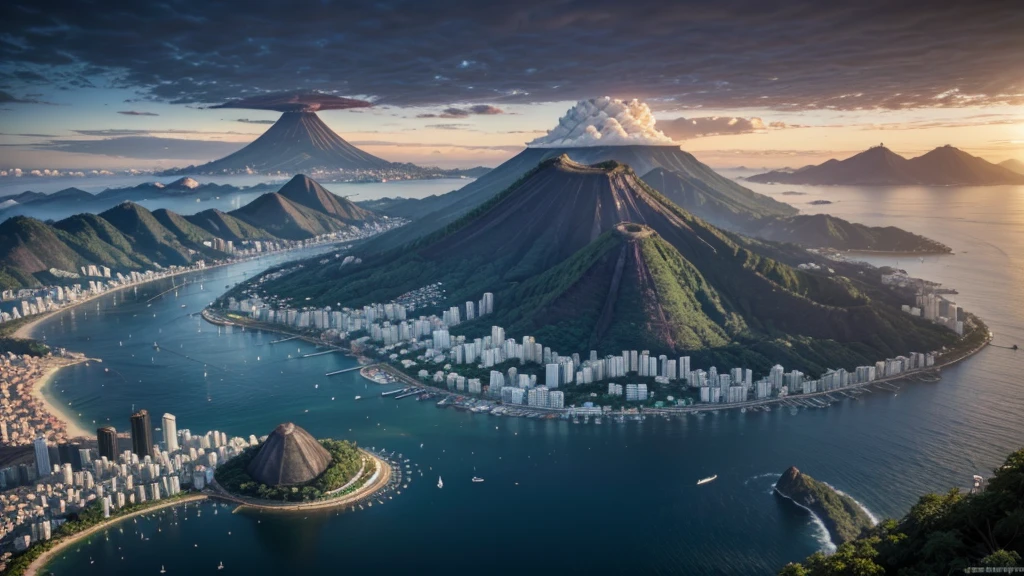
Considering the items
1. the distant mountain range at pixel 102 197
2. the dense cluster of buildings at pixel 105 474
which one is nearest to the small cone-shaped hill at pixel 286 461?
the dense cluster of buildings at pixel 105 474

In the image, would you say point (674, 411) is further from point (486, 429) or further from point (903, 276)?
point (903, 276)

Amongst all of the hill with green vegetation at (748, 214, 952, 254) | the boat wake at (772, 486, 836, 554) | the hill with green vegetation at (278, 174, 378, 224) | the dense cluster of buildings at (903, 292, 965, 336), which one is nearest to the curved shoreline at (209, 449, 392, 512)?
the boat wake at (772, 486, 836, 554)

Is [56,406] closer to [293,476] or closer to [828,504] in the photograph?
[293,476]

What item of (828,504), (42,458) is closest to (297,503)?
(42,458)

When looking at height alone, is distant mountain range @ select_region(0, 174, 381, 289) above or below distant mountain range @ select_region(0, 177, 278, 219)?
below

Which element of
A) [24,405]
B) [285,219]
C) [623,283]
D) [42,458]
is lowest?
[24,405]

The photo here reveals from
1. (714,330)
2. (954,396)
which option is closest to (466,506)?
(714,330)

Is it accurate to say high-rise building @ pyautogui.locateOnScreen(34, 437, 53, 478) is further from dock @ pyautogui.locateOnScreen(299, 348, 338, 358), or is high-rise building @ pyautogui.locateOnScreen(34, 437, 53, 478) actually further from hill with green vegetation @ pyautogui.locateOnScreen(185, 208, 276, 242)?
hill with green vegetation @ pyautogui.locateOnScreen(185, 208, 276, 242)
